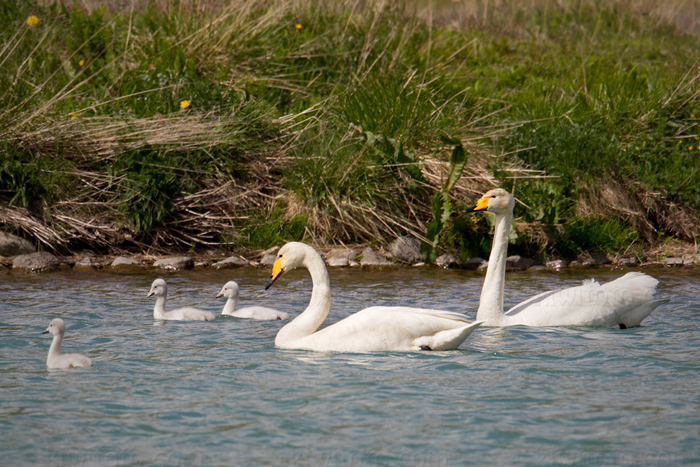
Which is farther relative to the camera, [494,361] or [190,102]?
[190,102]

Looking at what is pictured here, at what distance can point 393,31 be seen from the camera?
49.1 feet

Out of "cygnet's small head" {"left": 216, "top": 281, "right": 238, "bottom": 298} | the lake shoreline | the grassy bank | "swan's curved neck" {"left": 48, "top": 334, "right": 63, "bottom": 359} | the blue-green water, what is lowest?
the blue-green water

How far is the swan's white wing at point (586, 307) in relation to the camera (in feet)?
23.8

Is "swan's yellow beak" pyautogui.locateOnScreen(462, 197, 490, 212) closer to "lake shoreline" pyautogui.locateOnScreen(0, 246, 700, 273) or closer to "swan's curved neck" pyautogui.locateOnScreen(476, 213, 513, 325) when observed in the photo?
"swan's curved neck" pyautogui.locateOnScreen(476, 213, 513, 325)

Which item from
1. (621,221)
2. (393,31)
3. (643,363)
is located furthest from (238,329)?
(393,31)

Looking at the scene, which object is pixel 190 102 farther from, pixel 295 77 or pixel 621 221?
pixel 621 221

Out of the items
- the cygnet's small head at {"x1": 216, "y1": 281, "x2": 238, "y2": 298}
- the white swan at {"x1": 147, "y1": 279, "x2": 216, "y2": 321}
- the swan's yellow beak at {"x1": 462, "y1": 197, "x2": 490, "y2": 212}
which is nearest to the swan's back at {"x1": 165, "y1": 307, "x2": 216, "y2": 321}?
the white swan at {"x1": 147, "y1": 279, "x2": 216, "y2": 321}

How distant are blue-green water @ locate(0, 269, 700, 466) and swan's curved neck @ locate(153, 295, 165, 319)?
9cm

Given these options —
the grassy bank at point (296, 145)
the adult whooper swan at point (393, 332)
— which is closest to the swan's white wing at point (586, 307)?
the adult whooper swan at point (393, 332)

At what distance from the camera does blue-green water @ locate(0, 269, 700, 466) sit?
425 centimetres

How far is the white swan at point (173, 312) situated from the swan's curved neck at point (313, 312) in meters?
1.42

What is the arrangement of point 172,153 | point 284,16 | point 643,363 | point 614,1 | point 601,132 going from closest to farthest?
point 643,363 → point 172,153 → point 601,132 → point 284,16 → point 614,1

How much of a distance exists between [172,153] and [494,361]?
6.78 m

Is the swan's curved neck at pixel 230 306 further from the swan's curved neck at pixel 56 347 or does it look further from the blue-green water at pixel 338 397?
the swan's curved neck at pixel 56 347
